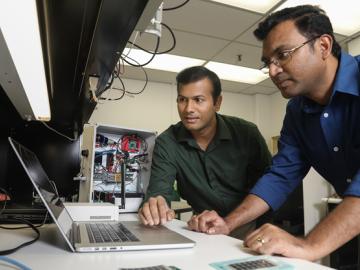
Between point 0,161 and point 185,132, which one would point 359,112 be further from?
point 0,161

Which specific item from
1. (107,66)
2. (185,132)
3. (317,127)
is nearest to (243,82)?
(185,132)

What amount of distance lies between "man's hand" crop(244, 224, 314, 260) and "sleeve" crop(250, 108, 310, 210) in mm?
434

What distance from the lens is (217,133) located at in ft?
4.92

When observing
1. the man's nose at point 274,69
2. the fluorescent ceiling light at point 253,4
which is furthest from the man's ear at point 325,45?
the fluorescent ceiling light at point 253,4

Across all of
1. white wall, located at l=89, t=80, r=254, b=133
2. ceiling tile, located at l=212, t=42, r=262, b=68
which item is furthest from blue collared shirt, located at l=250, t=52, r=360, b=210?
white wall, located at l=89, t=80, r=254, b=133

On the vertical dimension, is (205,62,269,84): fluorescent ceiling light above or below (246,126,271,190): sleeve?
above

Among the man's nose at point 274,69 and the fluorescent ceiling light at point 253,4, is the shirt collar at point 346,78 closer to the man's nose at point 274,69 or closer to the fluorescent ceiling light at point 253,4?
the man's nose at point 274,69

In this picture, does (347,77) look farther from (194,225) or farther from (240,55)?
(240,55)

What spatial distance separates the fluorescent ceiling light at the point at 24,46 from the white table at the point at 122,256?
1.40 ft

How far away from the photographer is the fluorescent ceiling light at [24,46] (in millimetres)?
531

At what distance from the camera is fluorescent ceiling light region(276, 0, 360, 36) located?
2336mm

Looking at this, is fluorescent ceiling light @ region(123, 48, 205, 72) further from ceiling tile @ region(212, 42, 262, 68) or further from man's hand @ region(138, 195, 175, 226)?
man's hand @ region(138, 195, 175, 226)

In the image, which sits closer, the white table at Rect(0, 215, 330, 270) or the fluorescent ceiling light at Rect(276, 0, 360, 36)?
the white table at Rect(0, 215, 330, 270)

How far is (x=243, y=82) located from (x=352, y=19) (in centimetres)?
183
